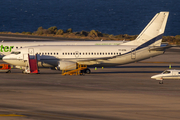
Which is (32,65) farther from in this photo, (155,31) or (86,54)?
(155,31)

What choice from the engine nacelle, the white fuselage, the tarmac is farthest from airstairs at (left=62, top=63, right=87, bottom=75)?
the tarmac

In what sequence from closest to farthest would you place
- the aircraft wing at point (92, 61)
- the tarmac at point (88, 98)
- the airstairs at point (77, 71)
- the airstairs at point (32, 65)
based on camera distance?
the tarmac at point (88, 98) < the airstairs at point (77, 71) < the airstairs at point (32, 65) < the aircraft wing at point (92, 61)

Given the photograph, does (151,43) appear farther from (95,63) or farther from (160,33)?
(95,63)

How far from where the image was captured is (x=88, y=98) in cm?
3238

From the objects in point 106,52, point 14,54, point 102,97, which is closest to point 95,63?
point 106,52

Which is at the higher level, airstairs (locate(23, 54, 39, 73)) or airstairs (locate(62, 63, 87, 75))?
airstairs (locate(23, 54, 39, 73))

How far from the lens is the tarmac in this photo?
1009 inches

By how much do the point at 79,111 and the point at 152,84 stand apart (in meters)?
17.0

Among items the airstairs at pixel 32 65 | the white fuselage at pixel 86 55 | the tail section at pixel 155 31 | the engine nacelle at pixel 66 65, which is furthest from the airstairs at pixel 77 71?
the tail section at pixel 155 31

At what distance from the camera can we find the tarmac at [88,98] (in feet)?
84.1

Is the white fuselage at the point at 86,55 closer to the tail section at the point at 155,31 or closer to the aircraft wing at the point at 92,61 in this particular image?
the aircraft wing at the point at 92,61

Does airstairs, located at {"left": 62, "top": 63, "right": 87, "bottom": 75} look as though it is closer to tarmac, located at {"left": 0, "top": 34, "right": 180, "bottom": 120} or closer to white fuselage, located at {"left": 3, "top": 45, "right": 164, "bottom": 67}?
white fuselage, located at {"left": 3, "top": 45, "right": 164, "bottom": 67}

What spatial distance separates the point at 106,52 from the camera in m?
52.5

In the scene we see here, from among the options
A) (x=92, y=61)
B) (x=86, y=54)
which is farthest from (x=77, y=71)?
(x=86, y=54)
